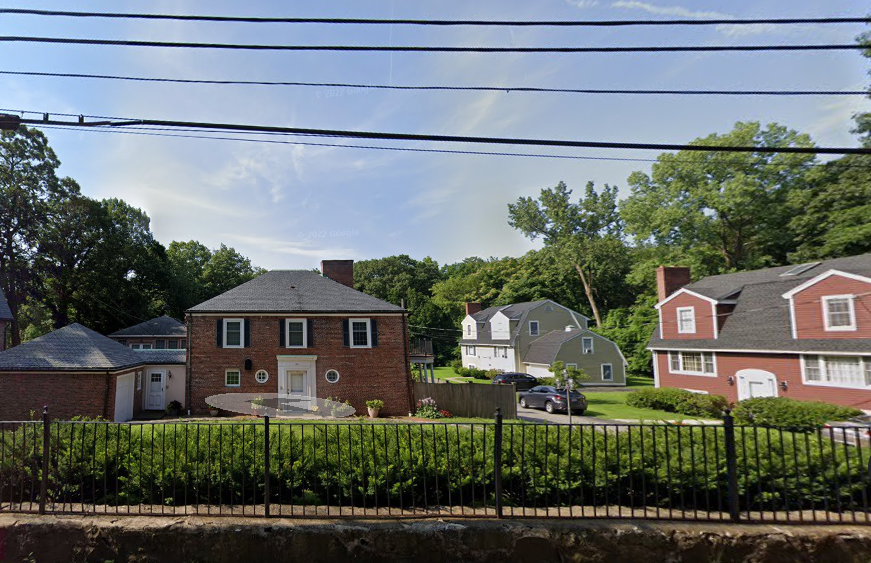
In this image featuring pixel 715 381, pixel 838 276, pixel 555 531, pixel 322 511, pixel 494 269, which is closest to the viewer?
pixel 555 531

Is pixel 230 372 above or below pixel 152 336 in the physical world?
below

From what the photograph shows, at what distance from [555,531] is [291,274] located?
2133cm

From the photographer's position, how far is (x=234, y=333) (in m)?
19.8

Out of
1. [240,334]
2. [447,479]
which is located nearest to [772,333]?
[447,479]

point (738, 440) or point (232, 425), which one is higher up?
point (232, 425)

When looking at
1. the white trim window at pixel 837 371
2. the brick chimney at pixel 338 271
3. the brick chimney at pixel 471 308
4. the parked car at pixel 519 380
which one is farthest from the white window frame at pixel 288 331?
the brick chimney at pixel 471 308

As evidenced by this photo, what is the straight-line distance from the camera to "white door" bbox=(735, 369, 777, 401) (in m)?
19.7

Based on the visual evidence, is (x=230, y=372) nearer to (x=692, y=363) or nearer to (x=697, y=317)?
(x=692, y=363)

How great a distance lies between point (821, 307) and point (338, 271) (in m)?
23.1

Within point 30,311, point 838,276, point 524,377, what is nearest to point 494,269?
point 524,377

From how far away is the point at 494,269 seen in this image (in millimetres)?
57969

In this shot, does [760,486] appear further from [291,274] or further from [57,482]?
[291,274]

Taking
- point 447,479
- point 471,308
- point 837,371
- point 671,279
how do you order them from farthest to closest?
1. point 471,308
2. point 671,279
3. point 837,371
4. point 447,479

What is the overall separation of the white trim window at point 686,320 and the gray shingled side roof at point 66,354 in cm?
2811
